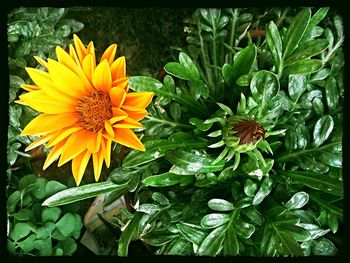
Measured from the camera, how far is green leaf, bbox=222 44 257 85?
98cm

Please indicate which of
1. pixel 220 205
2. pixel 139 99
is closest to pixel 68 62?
pixel 139 99

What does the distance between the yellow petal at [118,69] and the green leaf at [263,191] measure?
313 millimetres

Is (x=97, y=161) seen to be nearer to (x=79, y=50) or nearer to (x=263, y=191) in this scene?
(x=79, y=50)

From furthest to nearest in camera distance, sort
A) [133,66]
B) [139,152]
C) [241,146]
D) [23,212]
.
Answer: [133,66] < [23,212] < [139,152] < [241,146]

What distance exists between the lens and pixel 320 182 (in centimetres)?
97

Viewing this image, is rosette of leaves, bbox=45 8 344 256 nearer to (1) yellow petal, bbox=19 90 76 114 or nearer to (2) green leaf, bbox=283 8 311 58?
(2) green leaf, bbox=283 8 311 58

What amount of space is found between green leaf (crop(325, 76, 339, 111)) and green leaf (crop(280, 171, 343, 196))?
0.45 feet

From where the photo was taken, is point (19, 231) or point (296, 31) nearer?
point (296, 31)

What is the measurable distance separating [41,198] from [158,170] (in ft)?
0.86

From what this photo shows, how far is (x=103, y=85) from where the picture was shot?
917mm

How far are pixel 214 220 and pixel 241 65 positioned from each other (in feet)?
0.93

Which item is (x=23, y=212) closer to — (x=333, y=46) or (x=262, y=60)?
(x=262, y=60)

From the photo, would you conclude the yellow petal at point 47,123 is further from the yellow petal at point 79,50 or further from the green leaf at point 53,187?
the green leaf at point 53,187

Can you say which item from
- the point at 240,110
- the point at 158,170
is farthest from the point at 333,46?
the point at 158,170
